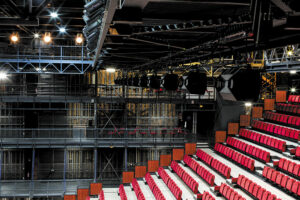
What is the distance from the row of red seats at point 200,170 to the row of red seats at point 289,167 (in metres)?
2.56

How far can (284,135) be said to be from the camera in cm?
1611

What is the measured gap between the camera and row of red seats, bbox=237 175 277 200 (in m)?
10.1

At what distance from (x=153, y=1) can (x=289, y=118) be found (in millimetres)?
15755

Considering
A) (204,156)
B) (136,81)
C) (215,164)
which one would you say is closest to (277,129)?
(204,156)

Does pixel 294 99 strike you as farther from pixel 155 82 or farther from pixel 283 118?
pixel 155 82

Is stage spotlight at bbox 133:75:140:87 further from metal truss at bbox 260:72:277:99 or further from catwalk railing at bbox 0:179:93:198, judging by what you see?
metal truss at bbox 260:72:277:99

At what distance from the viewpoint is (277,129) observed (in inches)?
657

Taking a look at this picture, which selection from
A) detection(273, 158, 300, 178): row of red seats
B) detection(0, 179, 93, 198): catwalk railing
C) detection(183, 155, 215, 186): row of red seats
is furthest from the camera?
detection(0, 179, 93, 198): catwalk railing

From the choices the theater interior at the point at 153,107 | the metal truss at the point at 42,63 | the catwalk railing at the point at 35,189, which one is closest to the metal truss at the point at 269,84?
the theater interior at the point at 153,107

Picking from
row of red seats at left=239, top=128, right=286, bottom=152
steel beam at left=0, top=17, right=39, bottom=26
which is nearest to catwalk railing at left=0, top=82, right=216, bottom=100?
row of red seats at left=239, top=128, right=286, bottom=152

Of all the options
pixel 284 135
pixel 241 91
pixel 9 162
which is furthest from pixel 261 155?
pixel 9 162

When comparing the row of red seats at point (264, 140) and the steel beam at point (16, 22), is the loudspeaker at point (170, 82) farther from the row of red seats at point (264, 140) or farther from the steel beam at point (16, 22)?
the row of red seats at point (264, 140)

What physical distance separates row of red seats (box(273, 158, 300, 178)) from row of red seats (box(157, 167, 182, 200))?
13.0 ft

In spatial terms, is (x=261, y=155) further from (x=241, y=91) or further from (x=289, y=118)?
(x=241, y=91)
